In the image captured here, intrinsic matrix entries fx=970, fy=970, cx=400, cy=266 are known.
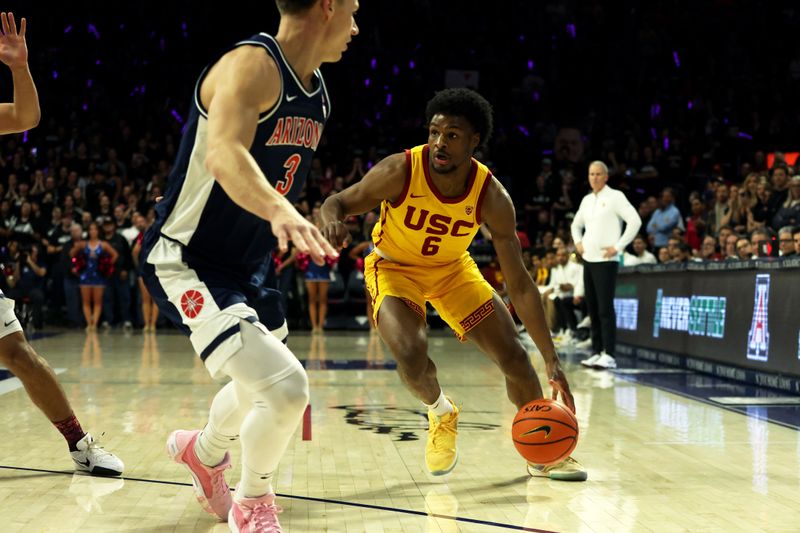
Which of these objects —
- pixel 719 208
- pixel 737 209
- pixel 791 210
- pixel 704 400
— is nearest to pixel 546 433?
pixel 704 400

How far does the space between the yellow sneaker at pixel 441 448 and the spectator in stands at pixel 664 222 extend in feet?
32.1

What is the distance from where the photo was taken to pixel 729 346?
8.43 meters

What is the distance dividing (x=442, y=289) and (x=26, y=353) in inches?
76.1

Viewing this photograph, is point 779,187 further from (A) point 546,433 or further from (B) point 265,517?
(B) point 265,517

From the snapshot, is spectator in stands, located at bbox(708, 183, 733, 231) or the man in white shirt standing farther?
spectator in stands, located at bbox(708, 183, 733, 231)

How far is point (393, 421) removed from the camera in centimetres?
602

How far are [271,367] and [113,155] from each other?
51.4 feet

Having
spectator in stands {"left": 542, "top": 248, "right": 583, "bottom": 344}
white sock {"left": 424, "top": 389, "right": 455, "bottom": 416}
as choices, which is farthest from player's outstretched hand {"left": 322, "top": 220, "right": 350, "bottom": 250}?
spectator in stands {"left": 542, "top": 248, "right": 583, "bottom": 344}

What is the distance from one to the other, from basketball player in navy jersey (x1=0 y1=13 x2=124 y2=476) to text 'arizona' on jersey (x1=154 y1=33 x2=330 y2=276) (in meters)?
1.34

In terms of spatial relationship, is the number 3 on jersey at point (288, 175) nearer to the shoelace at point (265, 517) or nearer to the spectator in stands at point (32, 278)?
the shoelace at point (265, 517)

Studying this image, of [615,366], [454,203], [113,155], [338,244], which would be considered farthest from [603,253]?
[113,155]

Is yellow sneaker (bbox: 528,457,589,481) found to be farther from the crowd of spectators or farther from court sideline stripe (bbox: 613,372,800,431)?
the crowd of spectators

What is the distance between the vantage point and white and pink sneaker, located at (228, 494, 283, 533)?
2.99 m

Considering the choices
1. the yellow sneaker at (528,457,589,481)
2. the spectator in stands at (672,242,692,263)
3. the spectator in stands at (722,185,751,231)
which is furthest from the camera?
the spectator in stands at (722,185,751,231)
